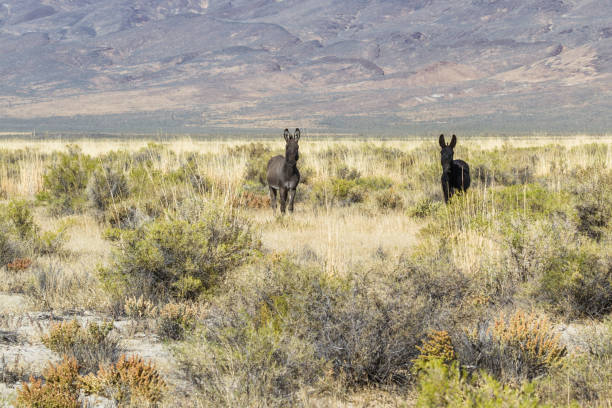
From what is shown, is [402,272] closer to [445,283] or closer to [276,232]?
[445,283]

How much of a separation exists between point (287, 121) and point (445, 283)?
427 ft

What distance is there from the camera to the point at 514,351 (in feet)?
14.3

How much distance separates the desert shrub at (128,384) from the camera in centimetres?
397

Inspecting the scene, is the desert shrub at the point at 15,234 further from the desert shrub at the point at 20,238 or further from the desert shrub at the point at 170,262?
the desert shrub at the point at 170,262

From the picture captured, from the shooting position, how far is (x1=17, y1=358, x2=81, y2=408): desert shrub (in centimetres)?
377

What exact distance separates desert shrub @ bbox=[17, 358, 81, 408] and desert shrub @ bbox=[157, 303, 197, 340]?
1.11 metres

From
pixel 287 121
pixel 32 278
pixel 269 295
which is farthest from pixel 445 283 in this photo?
pixel 287 121

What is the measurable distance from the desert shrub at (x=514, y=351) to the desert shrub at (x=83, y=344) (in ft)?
9.20

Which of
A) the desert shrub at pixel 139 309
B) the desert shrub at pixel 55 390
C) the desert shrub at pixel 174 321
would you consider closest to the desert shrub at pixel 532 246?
the desert shrub at pixel 174 321

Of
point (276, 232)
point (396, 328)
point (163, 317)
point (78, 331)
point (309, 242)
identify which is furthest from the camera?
point (276, 232)

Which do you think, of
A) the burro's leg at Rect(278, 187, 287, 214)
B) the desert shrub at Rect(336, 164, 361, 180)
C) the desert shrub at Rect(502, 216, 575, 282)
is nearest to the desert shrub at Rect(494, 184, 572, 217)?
the desert shrub at Rect(502, 216, 575, 282)

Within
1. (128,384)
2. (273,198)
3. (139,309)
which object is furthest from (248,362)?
(273,198)

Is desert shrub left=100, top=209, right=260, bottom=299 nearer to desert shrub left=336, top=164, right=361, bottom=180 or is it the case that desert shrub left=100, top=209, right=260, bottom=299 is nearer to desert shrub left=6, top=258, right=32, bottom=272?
desert shrub left=6, top=258, right=32, bottom=272

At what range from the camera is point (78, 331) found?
491 centimetres
